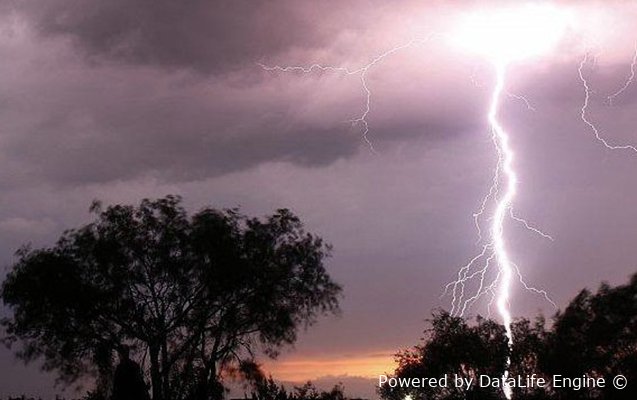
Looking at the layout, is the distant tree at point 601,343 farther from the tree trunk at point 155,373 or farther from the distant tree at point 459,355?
the tree trunk at point 155,373

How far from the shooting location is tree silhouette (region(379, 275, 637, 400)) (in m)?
37.2

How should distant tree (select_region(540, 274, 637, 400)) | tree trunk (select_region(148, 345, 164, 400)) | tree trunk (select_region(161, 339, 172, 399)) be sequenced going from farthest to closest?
1. distant tree (select_region(540, 274, 637, 400))
2. tree trunk (select_region(161, 339, 172, 399))
3. tree trunk (select_region(148, 345, 164, 400))

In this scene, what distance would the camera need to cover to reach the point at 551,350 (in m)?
39.8

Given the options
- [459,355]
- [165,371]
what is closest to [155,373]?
[165,371]

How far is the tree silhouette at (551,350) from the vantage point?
3716cm

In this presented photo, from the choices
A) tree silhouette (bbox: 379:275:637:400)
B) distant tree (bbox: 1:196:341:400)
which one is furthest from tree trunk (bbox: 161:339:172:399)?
tree silhouette (bbox: 379:275:637:400)

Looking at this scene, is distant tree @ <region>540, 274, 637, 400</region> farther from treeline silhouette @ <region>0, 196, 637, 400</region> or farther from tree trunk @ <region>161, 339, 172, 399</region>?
tree trunk @ <region>161, 339, 172, 399</region>

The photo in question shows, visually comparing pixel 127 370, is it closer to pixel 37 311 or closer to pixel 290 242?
pixel 37 311

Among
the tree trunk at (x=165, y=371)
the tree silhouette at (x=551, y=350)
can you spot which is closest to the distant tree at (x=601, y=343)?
the tree silhouette at (x=551, y=350)

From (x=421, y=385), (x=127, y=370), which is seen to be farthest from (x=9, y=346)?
(x=421, y=385)

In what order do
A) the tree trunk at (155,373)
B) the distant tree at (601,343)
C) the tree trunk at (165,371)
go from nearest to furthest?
the tree trunk at (155,373), the tree trunk at (165,371), the distant tree at (601,343)

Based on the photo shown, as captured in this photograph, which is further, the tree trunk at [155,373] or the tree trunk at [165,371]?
the tree trunk at [165,371]

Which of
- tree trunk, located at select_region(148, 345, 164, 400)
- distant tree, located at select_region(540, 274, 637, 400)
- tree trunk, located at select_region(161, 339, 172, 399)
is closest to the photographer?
tree trunk, located at select_region(148, 345, 164, 400)

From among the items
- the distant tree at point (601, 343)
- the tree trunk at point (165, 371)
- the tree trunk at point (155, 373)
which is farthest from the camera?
the distant tree at point (601, 343)
